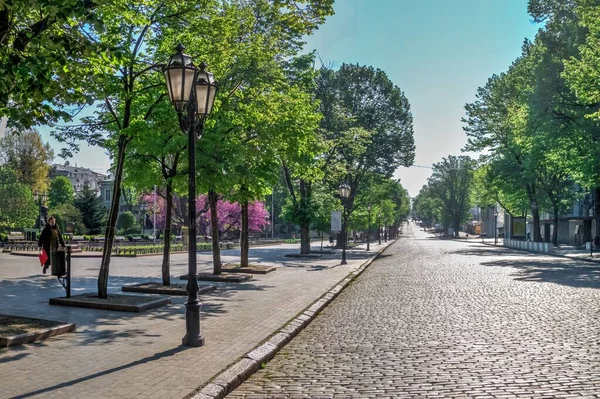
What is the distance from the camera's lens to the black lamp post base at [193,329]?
291 inches

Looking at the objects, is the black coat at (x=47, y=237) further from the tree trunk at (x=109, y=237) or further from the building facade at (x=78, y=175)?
the building facade at (x=78, y=175)

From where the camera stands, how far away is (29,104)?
7742mm

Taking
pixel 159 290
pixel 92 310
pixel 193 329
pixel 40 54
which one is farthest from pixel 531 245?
pixel 40 54

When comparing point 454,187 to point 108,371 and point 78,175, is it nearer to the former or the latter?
point 78,175

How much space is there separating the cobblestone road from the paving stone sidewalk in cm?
65

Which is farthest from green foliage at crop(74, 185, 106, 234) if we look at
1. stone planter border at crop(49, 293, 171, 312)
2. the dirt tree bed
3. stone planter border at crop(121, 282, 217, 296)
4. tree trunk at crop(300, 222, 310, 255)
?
the dirt tree bed

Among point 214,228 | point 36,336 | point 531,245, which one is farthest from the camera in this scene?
point 531,245

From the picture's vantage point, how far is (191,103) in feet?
26.4

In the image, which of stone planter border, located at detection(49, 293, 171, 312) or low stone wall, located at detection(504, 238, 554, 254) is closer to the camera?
stone planter border, located at detection(49, 293, 171, 312)

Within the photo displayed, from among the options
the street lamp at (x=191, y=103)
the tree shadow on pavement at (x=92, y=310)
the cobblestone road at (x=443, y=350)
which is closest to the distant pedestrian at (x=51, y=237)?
the tree shadow on pavement at (x=92, y=310)

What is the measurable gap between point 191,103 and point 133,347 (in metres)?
3.55

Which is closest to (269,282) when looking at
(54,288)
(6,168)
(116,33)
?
(54,288)

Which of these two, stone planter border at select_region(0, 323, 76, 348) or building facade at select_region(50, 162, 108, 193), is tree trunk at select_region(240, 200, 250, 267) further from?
building facade at select_region(50, 162, 108, 193)

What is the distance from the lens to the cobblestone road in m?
5.74
